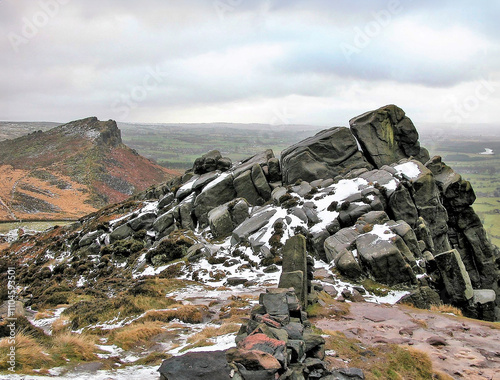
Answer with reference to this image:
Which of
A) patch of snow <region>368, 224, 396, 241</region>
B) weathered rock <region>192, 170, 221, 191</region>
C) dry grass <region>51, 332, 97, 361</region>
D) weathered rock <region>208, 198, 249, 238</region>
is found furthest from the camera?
weathered rock <region>192, 170, 221, 191</region>

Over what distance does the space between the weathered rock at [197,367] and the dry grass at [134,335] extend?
228 inches

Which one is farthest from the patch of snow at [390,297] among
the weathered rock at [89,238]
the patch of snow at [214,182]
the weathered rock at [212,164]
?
the weathered rock at [89,238]

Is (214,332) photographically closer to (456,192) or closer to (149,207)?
(456,192)

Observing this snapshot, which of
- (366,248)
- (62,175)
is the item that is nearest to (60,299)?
(366,248)

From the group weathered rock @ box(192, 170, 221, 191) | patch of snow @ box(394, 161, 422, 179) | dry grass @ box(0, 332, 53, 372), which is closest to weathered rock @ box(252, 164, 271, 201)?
weathered rock @ box(192, 170, 221, 191)

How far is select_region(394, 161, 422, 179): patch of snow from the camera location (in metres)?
34.0

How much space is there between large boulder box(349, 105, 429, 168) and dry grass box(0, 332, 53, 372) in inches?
1645

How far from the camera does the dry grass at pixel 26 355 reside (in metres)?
8.62

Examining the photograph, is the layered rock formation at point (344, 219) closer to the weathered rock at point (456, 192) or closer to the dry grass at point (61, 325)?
the weathered rock at point (456, 192)

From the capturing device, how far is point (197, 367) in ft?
26.5

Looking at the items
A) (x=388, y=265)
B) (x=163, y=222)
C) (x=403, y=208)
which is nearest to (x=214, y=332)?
(x=388, y=265)

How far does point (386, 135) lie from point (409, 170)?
1026 centimetres

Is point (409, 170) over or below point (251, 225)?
over

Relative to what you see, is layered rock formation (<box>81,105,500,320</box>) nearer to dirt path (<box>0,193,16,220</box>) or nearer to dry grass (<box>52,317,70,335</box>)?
dry grass (<box>52,317,70,335</box>)
